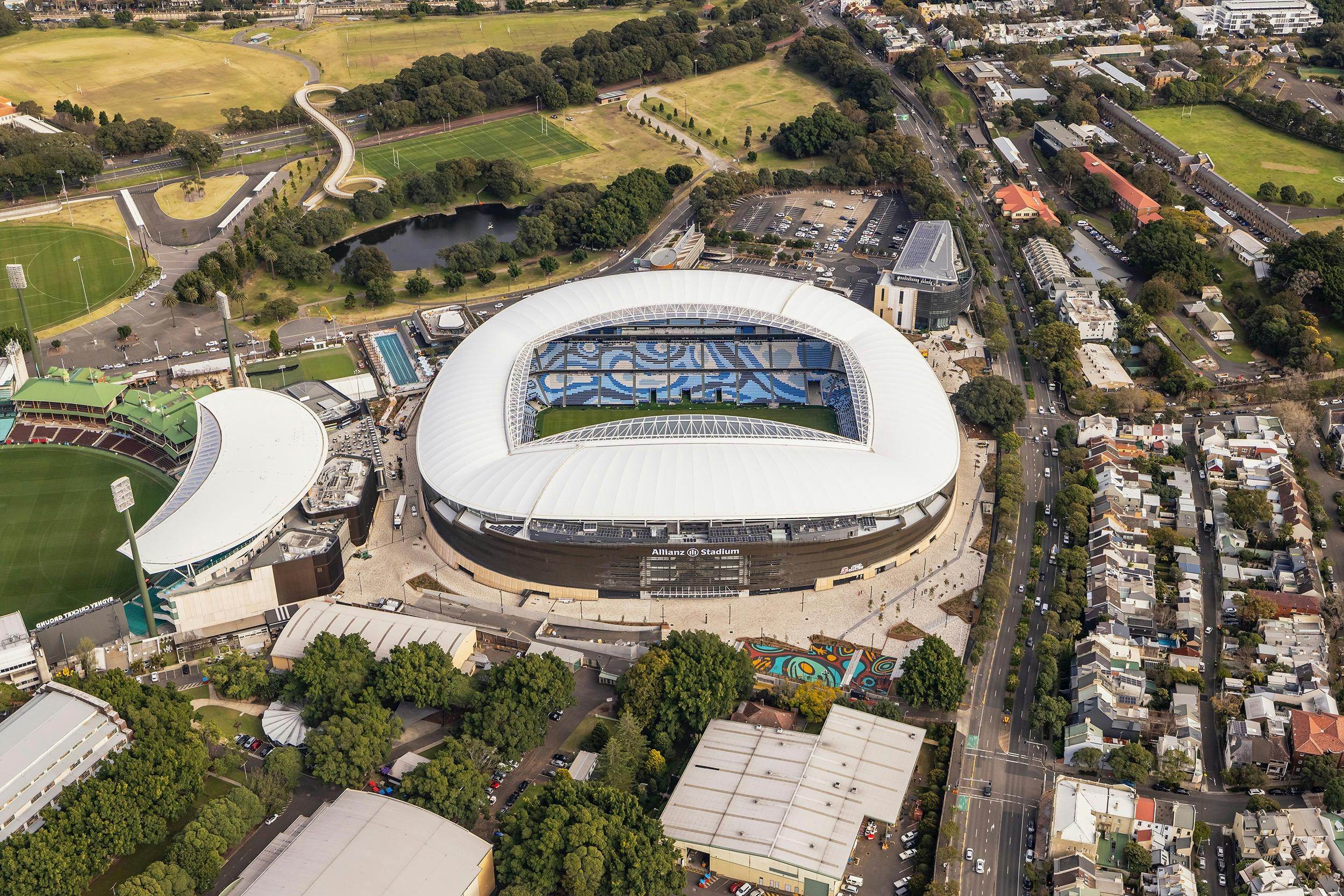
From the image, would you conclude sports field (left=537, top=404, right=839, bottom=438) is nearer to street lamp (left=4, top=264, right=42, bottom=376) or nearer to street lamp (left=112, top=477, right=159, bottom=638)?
street lamp (left=112, top=477, right=159, bottom=638)

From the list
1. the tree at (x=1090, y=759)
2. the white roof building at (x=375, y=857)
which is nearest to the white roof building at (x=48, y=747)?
the white roof building at (x=375, y=857)

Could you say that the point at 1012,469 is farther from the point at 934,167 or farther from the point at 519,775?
the point at 934,167

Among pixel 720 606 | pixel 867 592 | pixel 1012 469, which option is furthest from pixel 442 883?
pixel 1012 469

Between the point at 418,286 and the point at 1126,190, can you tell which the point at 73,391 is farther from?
the point at 1126,190

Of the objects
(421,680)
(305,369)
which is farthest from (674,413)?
(421,680)

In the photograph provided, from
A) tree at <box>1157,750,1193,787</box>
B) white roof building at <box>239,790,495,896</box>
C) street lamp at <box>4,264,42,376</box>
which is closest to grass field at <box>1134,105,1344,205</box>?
tree at <box>1157,750,1193,787</box>

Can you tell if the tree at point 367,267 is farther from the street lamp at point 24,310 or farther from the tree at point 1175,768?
the tree at point 1175,768
